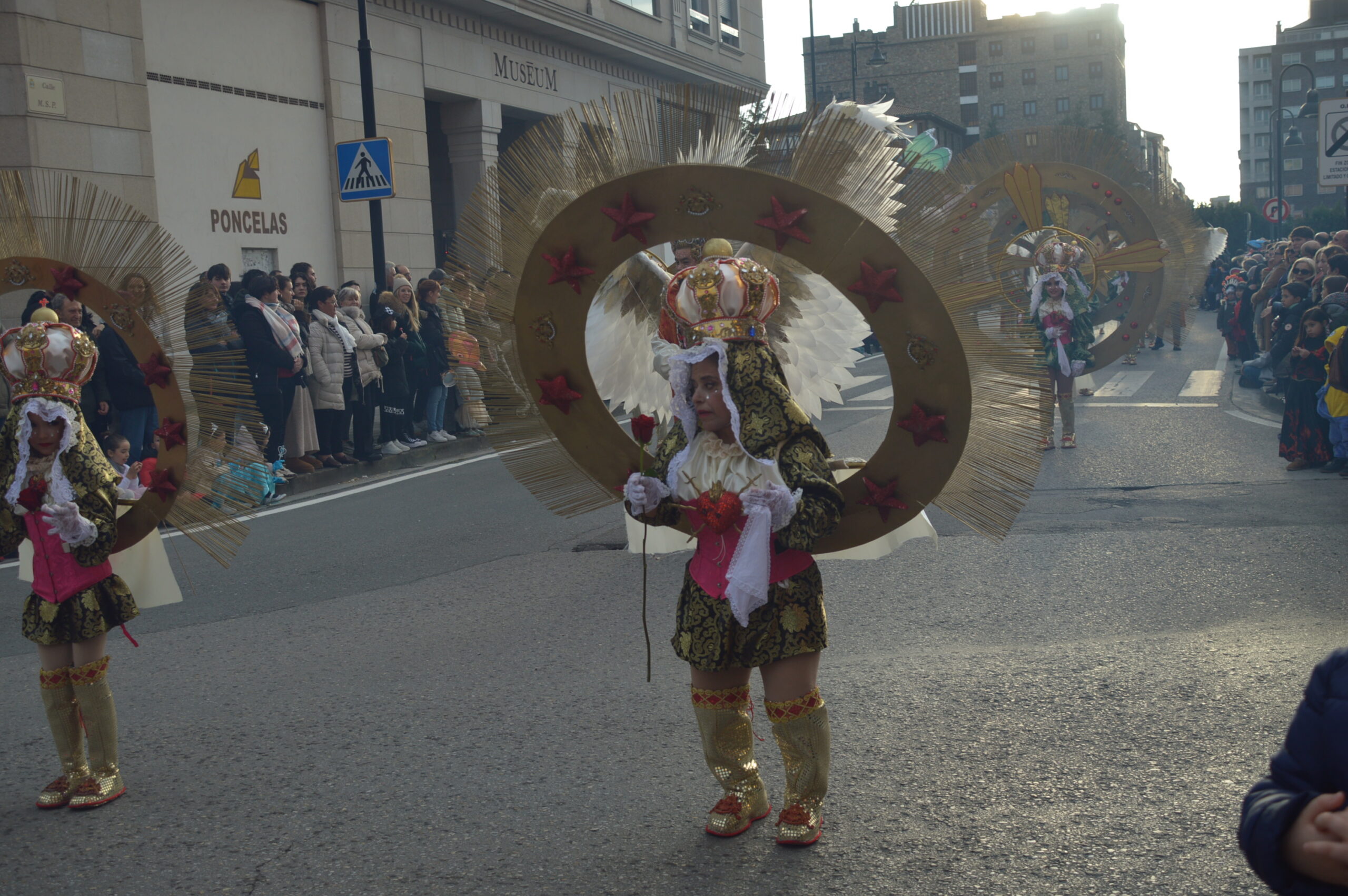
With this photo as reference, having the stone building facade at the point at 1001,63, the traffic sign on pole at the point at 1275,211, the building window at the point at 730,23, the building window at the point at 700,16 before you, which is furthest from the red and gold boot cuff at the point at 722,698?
the stone building facade at the point at 1001,63

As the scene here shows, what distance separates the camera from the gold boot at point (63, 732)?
4.11 m

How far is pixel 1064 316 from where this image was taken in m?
11.1

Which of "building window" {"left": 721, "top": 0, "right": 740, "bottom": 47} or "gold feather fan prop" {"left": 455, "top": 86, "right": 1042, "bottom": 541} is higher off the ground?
"building window" {"left": 721, "top": 0, "right": 740, "bottom": 47}

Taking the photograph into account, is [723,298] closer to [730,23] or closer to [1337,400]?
[1337,400]

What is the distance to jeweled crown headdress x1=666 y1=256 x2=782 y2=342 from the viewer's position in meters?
3.50

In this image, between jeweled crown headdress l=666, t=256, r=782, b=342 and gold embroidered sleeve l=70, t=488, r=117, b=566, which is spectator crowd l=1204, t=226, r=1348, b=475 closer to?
jeweled crown headdress l=666, t=256, r=782, b=342

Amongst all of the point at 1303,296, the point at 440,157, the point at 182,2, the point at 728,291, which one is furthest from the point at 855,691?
the point at 440,157

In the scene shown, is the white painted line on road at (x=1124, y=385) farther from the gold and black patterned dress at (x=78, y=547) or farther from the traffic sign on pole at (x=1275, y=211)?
the traffic sign on pole at (x=1275, y=211)

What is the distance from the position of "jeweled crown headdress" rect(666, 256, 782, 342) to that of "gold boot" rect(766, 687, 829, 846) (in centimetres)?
106

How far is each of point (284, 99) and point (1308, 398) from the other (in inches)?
511

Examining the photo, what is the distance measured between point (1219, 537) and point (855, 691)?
11.6 feet

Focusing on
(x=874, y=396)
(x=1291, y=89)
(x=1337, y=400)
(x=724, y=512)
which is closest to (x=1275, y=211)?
(x=874, y=396)

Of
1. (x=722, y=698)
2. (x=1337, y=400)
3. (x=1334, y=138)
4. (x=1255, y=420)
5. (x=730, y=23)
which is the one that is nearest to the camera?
(x=722, y=698)

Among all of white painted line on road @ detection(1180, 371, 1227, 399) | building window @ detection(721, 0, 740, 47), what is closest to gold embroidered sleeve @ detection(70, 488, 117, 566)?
white painted line on road @ detection(1180, 371, 1227, 399)
